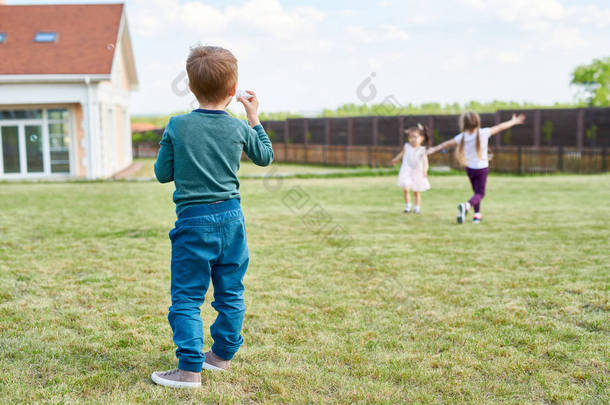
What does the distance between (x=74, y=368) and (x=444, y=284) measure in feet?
9.99

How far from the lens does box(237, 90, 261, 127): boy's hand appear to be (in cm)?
322

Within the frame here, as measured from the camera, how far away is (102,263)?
597 cm

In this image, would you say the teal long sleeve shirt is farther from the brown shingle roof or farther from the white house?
the brown shingle roof

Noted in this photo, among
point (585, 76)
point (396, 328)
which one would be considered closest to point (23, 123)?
point (396, 328)

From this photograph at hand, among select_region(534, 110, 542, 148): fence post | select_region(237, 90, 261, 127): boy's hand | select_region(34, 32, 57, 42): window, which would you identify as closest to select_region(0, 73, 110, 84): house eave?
select_region(34, 32, 57, 42): window

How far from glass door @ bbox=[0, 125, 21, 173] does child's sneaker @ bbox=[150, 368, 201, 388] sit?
2072 centimetres

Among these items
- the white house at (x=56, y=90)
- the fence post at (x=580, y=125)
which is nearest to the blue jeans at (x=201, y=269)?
the white house at (x=56, y=90)

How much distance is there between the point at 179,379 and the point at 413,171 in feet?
26.1

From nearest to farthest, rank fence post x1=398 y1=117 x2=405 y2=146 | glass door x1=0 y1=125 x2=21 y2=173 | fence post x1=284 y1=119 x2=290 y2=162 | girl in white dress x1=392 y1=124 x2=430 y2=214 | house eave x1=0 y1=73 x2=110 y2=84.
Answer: girl in white dress x1=392 y1=124 x2=430 y2=214
house eave x1=0 y1=73 x2=110 y2=84
glass door x1=0 y1=125 x2=21 y2=173
fence post x1=398 y1=117 x2=405 y2=146
fence post x1=284 y1=119 x2=290 y2=162

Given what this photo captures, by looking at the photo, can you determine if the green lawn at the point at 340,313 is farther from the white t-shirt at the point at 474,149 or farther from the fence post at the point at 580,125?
the fence post at the point at 580,125

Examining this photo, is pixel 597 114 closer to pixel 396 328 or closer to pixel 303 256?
pixel 303 256

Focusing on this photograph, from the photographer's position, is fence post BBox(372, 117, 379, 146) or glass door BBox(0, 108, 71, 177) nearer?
A: glass door BBox(0, 108, 71, 177)

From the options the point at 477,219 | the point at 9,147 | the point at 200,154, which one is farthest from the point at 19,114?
the point at 200,154

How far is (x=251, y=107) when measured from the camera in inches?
127
